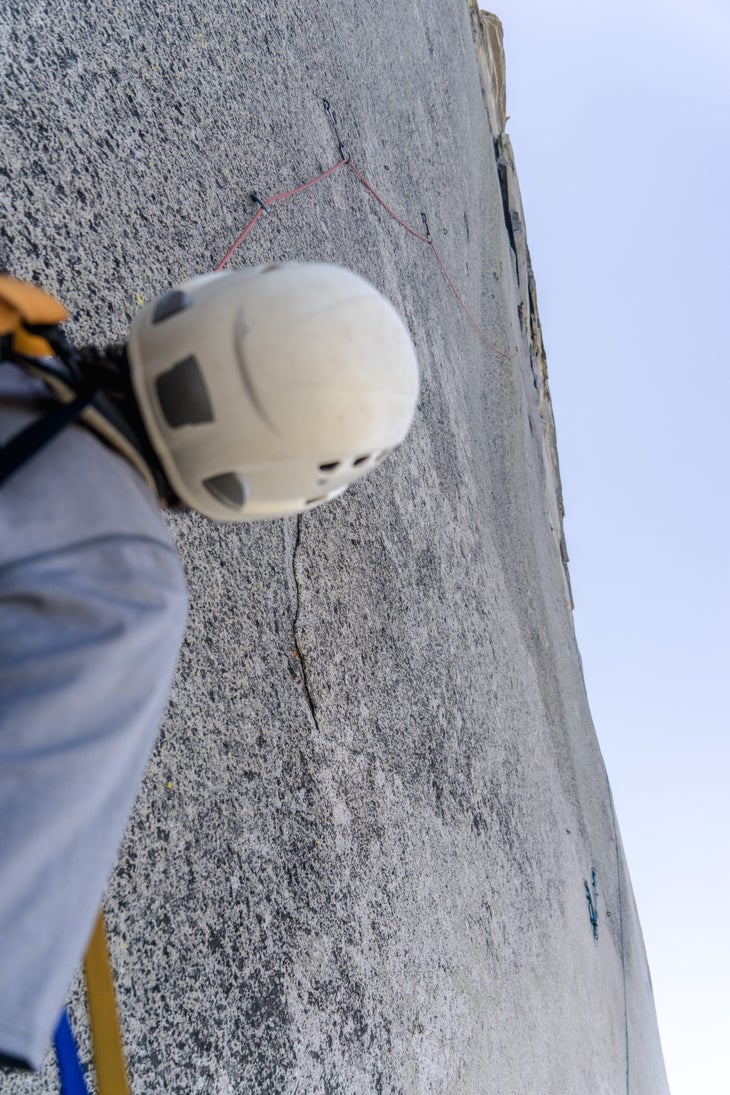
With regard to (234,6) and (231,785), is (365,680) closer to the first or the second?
(231,785)

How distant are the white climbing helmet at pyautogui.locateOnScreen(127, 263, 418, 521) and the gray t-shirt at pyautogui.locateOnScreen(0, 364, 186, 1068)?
276 mm

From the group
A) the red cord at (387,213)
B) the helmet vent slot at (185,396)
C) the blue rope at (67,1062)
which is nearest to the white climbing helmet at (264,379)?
the helmet vent slot at (185,396)

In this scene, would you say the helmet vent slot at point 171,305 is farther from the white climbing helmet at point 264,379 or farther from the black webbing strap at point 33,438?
the black webbing strap at point 33,438

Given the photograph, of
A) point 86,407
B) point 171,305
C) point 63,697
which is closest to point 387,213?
point 171,305

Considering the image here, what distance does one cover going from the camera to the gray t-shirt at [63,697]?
0.80 meters

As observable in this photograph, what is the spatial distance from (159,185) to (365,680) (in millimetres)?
1693

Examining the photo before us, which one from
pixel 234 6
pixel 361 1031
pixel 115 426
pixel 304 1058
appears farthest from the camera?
pixel 234 6

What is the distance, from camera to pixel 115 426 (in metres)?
1.06

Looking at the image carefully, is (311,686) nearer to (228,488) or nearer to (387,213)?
(228,488)

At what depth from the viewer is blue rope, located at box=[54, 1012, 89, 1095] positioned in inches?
51.6

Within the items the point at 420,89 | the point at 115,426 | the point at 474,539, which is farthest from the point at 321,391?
the point at 420,89

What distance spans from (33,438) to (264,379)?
400 millimetres

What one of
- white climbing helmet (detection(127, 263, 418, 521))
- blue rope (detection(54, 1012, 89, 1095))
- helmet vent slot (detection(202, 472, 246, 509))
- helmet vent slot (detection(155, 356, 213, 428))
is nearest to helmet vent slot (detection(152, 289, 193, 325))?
white climbing helmet (detection(127, 263, 418, 521))

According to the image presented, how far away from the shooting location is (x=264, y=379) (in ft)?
3.85
